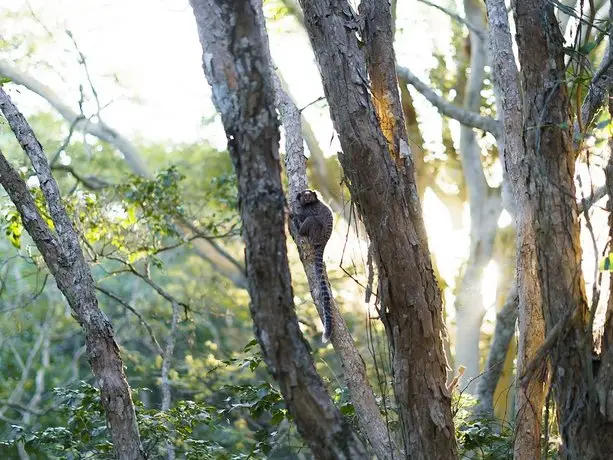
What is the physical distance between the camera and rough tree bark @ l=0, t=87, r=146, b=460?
470cm

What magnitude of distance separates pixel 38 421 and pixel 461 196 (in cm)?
705

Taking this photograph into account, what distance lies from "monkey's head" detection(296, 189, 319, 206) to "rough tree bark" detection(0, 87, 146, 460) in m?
1.48

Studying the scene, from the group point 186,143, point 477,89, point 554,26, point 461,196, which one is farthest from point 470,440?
point 186,143

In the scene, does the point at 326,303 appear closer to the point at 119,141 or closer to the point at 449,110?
the point at 449,110

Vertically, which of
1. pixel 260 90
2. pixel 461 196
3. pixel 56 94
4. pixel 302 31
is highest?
pixel 56 94

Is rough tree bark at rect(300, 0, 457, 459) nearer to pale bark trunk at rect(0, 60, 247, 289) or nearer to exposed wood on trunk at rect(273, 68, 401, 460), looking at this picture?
exposed wood on trunk at rect(273, 68, 401, 460)

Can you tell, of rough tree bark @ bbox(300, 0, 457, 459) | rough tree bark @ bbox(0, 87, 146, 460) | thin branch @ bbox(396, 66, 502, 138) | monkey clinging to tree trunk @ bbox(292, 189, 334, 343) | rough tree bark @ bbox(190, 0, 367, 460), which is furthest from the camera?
thin branch @ bbox(396, 66, 502, 138)

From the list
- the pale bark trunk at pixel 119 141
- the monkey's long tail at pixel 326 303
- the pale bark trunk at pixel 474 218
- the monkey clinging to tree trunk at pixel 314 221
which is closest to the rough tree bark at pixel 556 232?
the monkey's long tail at pixel 326 303

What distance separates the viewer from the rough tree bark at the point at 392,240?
4.00 metres

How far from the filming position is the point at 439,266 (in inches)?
416

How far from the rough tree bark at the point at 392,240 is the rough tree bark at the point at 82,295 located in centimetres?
151

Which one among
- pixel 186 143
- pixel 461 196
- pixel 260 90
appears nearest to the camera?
pixel 260 90

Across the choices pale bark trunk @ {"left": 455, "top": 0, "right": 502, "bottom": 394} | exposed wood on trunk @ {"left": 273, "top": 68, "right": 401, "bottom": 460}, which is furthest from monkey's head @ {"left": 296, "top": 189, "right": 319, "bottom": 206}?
pale bark trunk @ {"left": 455, "top": 0, "right": 502, "bottom": 394}

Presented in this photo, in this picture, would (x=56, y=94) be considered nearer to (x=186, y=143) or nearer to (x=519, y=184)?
(x=186, y=143)
